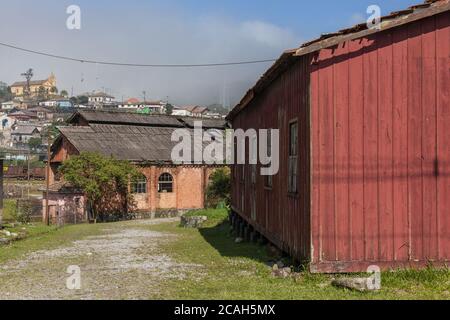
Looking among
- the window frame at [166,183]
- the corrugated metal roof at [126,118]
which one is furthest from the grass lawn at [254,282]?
the corrugated metal roof at [126,118]

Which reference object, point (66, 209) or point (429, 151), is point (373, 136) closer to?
point (429, 151)

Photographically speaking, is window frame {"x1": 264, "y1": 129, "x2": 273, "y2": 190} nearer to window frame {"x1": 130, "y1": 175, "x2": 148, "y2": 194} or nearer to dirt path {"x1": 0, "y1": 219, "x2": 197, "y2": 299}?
dirt path {"x1": 0, "y1": 219, "x2": 197, "y2": 299}

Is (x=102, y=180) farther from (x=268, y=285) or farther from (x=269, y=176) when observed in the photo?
(x=268, y=285)

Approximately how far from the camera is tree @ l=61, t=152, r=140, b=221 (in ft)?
107

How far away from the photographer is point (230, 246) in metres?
15.6

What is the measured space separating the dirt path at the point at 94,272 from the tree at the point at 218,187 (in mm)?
20612

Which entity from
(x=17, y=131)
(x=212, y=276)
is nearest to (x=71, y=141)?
(x=212, y=276)

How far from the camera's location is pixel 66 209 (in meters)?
33.8

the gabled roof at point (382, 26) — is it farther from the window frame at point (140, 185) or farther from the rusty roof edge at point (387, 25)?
the window frame at point (140, 185)

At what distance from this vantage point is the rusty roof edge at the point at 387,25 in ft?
29.0

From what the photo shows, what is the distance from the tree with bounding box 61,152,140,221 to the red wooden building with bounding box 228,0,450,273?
25.4 metres

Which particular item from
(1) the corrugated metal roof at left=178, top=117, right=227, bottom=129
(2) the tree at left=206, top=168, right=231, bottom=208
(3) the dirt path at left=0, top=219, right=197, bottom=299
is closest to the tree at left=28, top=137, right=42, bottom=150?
(1) the corrugated metal roof at left=178, top=117, right=227, bottom=129

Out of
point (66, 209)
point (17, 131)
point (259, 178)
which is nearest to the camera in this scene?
point (259, 178)
